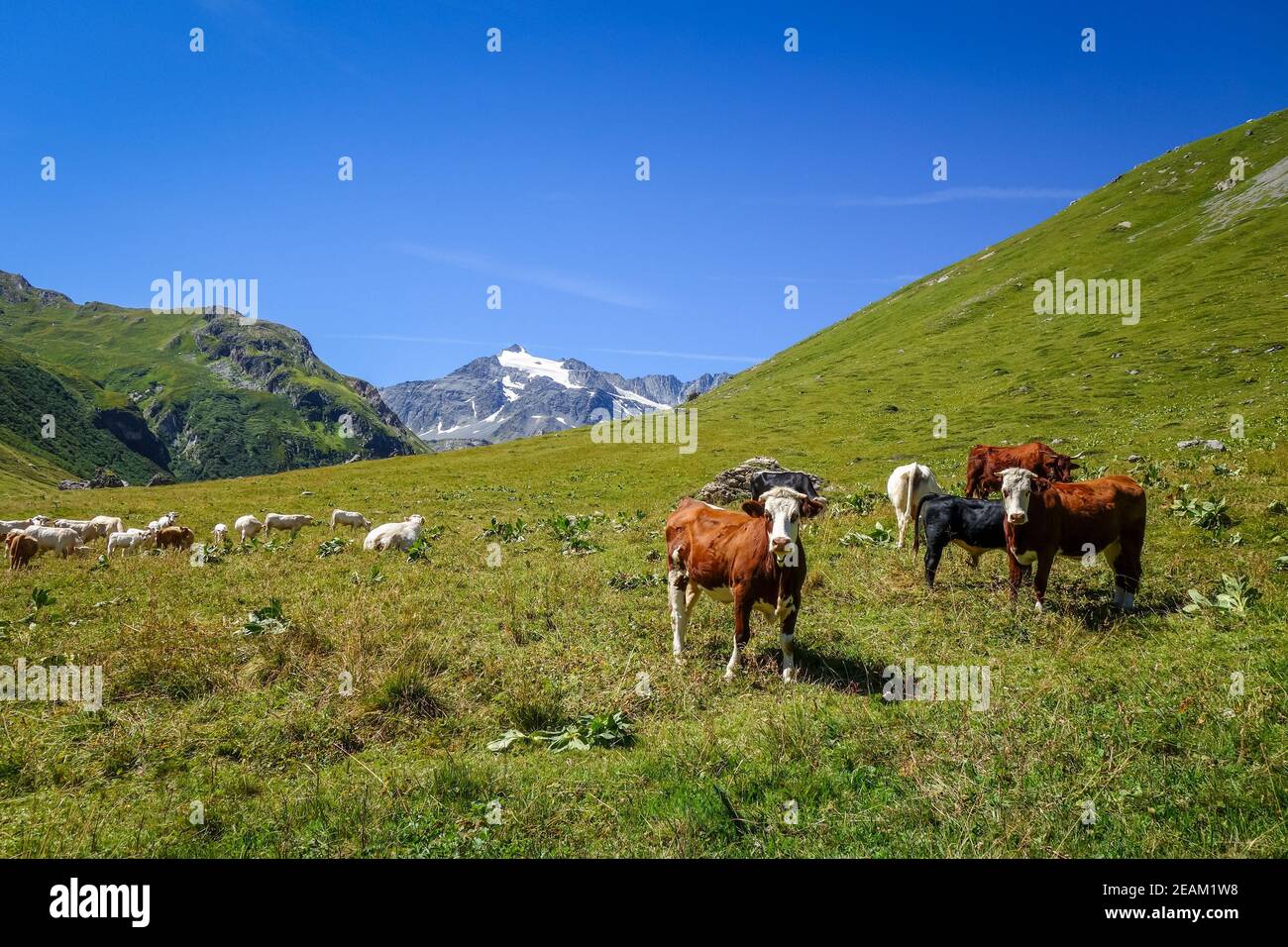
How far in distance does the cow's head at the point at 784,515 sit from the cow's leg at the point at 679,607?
73.2 inches

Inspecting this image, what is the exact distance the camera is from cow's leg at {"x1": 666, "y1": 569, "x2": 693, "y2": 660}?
1032 centimetres

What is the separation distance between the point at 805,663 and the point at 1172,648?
4.80 metres

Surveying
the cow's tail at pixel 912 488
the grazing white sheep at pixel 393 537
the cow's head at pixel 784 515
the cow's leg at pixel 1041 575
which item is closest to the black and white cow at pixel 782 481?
the cow's tail at pixel 912 488

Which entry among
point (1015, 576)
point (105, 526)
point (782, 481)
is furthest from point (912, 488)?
point (105, 526)

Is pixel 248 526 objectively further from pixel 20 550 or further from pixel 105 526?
pixel 20 550

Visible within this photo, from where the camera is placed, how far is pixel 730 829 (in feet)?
16.9

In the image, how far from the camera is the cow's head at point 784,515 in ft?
28.8

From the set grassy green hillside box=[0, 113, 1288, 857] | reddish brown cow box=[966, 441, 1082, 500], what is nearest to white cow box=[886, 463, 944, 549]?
grassy green hillside box=[0, 113, 1288, 857]

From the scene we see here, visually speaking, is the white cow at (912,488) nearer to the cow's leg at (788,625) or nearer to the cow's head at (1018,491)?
the cow's head at (1018,491)

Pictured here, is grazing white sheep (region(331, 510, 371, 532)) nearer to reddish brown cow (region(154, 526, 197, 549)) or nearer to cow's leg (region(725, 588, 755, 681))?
reddish brown cow (region(154, 526, 197, 549))

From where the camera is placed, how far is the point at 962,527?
42.6 feet

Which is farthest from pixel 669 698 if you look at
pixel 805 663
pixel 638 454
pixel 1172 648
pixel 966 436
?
pixel 638 454
